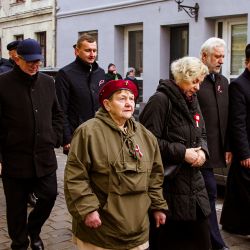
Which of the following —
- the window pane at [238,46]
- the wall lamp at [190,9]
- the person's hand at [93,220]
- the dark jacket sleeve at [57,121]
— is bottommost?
the person's hand at [93,220]

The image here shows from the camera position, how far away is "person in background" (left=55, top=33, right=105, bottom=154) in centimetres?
521

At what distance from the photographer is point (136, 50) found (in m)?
16.7

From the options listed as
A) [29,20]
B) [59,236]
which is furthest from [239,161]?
[29,20]

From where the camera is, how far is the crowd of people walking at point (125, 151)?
330cm

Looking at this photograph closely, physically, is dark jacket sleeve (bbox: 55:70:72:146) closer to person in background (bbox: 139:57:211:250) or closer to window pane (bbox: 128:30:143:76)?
person in background (bbox: 139:57:211:250)

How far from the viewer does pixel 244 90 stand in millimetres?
5039

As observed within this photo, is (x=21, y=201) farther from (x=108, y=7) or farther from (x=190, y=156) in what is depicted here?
(x=108, y=7)

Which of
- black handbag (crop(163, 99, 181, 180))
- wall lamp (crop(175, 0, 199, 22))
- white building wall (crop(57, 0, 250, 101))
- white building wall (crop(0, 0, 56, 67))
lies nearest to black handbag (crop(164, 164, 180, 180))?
black handbag (crop(163, 99, 181, 180))

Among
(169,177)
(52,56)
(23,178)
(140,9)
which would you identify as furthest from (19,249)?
(52,56)

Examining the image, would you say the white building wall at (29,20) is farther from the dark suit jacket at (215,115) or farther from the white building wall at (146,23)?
the dark suit jacket at (215,115)

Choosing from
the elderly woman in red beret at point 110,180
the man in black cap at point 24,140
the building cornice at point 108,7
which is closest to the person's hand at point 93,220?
the elderly woman in red beret at point 110,180

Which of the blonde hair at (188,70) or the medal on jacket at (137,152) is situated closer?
the medal on jacket at (137,152)

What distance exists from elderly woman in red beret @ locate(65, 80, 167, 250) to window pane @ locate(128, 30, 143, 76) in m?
13.1

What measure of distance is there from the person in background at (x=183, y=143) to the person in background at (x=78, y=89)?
1.23 metres
